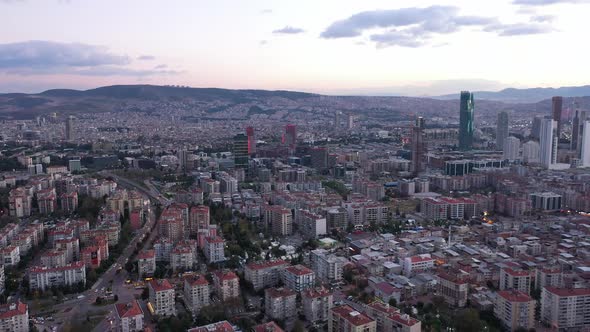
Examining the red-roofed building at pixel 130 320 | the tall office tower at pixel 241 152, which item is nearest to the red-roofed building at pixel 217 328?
the red-roofed building at pixel 130 320

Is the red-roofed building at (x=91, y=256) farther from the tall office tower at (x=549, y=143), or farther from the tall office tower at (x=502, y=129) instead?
the tall office tower at (x=502, y=129)

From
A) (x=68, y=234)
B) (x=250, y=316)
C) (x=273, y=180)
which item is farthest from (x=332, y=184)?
(x=250, y=316)

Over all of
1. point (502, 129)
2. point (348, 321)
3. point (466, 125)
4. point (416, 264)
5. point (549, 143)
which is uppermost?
point (466, 125)

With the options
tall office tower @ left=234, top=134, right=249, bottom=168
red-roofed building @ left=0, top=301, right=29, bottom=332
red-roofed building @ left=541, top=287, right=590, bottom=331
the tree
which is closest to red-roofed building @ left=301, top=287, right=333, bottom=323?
the tree

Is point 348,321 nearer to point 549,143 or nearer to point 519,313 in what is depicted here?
point 519,313

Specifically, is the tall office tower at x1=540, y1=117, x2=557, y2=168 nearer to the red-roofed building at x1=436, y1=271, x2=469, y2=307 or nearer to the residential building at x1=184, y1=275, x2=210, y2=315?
the red-roofed building at x1=436, y1=271, x2=469, y2=307

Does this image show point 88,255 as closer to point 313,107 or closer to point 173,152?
point 173,152

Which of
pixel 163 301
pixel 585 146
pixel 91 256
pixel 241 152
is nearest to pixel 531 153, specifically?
pixel 585 146
